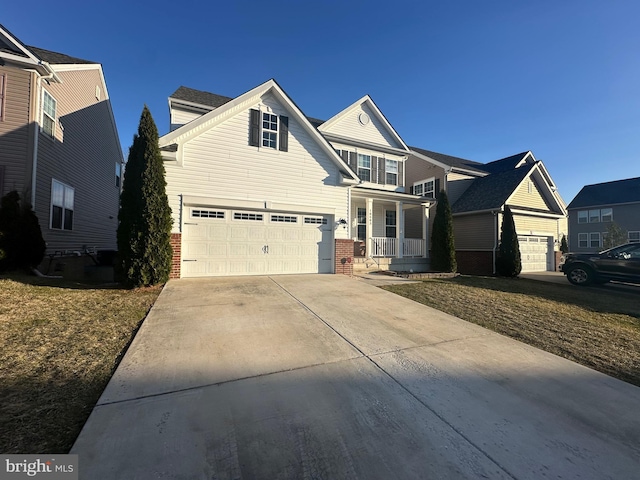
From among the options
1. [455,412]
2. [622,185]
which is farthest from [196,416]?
[622,185]

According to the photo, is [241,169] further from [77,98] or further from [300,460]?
[300,460]

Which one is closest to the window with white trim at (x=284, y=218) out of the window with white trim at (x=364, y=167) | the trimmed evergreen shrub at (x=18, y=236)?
the window with white trim at (x=364, y=167)

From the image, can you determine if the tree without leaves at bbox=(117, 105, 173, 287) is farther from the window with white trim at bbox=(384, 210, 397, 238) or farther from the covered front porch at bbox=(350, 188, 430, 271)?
the window with white trim at bbox=(384, 210, 397, 238)

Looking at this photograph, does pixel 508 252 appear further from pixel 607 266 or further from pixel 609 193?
pixel 609 193

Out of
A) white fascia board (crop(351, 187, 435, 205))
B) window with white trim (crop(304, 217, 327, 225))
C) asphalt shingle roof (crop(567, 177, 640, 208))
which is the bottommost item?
window with white trim (crop(304, 217, 327, 225))

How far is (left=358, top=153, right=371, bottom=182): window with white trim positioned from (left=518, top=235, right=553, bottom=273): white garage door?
9124 millimetres

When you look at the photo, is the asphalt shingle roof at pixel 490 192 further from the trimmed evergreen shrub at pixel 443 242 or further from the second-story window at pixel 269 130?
the second-story window at pixel 269 130

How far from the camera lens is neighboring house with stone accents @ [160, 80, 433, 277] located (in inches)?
348

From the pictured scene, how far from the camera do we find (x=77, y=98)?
11.0 meters

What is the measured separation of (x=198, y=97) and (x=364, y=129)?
864 centimetres

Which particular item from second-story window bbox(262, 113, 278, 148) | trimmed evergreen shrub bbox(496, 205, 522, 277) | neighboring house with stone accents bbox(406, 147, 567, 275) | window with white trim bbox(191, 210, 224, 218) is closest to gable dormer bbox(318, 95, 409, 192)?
neighboring house with stone accents bbox(406, 147, 567, 275)

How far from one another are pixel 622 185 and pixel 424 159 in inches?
1045

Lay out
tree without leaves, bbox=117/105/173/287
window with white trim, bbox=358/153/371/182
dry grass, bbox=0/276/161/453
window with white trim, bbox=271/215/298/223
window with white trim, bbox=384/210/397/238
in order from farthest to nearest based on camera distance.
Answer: window with white trim, bbox=384/210/397/238, window with white trim, bbox=358/153/371/182, window with white trim, bbox=271/215/298/223, tree without leaves, bbox=117/105/173/287, dry grass, bbox=0/276/161/453

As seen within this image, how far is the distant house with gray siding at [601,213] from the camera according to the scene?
1030 inches
